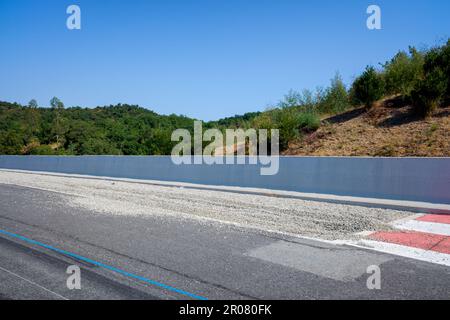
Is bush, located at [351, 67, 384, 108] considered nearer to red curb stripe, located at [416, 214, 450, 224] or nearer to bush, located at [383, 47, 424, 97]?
bush, located at [383, 47, 424, 97]

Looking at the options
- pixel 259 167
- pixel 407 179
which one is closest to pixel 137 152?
pixel 259 167

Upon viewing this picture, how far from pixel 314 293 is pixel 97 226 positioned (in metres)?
5.61

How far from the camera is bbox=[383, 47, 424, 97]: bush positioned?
2259 cm

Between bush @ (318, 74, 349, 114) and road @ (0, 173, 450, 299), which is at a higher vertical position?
bush @ (318, 74, 349, 114)

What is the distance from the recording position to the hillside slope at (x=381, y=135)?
16688 millimetres

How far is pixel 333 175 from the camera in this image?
1349 cm

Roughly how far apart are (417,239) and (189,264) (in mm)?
4880

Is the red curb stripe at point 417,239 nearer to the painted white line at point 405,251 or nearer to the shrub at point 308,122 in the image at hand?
the painted white line at point 405,251

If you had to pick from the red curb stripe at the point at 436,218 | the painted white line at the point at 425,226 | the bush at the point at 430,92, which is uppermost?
the bush at the point at 430,92

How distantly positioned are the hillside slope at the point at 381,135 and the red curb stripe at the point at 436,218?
6.55 meters

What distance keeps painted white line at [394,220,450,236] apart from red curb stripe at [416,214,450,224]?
0.35 m

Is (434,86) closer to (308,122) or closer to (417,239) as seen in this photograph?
(308,122)

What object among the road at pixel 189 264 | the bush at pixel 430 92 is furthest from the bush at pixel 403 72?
the road at pixel 189 264

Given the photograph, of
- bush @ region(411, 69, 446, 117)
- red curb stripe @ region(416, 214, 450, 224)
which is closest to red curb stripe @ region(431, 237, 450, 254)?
A: red curb stripe @ region(416, 214, 450, 224)
